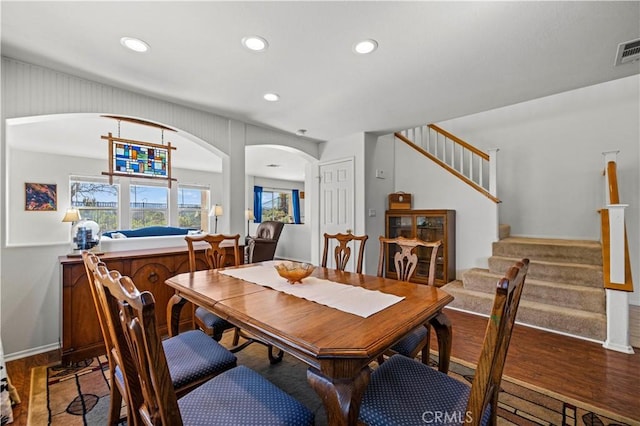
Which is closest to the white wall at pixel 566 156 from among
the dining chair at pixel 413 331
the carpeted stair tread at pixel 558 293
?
the carpeted stair tread at pixel 558 293

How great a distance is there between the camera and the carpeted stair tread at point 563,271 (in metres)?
3.00

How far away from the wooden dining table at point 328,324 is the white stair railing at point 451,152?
324 centimetres

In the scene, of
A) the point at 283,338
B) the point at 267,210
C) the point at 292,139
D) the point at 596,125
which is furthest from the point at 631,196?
the point at 267,210

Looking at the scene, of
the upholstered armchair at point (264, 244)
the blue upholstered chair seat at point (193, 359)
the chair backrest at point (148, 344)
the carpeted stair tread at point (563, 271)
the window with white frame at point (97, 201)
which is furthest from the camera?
the window with white frame at point (97, 201)

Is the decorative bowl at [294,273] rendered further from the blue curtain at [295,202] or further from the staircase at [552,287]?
the blue curtain at [295,202]

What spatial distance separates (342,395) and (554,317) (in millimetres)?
2943

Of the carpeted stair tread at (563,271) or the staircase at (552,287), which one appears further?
the carpeted stair tread at (563,271)

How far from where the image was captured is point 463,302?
3.38 m

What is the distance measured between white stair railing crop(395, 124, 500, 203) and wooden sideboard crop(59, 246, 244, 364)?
13.1 feet

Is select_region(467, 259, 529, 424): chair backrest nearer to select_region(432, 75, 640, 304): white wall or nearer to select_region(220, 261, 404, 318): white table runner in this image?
select_region(220, 261, 404, 318): white table runner

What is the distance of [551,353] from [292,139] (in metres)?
3.84

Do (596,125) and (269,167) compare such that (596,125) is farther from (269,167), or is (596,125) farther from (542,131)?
(269,167)

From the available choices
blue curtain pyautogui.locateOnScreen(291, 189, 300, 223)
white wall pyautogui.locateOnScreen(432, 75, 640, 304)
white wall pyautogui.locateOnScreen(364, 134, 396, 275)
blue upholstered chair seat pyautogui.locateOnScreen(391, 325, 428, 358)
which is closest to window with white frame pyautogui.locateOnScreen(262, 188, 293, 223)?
blue curtain pyautogui.locateOnScreen(291, 189, 300, 223)

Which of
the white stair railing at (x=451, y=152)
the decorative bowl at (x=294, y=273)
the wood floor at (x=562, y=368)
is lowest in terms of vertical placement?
the wood floor at (x=562, y=368)
